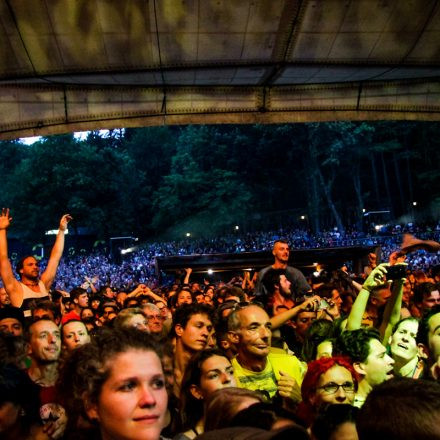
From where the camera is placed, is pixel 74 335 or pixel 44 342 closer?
pixel 44 342

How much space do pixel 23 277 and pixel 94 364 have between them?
15.7 feet

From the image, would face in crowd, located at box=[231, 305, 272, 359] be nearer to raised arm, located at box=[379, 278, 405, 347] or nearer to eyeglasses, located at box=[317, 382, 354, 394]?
eyeglasses, located at box=[317, 382, 354, 394]

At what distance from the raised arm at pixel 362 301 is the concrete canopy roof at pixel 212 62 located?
124 inches

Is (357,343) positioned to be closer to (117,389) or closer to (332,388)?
(332,388)

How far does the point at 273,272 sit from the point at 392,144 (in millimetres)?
42431

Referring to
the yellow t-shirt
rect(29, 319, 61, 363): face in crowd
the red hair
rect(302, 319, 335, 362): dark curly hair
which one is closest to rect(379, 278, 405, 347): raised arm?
rect(302, 319, 335, 362): dark curly hair

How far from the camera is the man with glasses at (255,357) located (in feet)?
14.4

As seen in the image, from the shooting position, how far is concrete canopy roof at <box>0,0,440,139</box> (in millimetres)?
6277

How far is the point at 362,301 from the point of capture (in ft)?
16.6

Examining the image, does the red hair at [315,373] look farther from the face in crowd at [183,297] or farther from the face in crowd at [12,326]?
the face in crowd at [183,297]

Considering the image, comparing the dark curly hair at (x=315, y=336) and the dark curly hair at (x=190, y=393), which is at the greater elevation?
the dark curly hair at (x=315, y=336)

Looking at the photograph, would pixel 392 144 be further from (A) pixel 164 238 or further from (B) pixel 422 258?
(A) pixel 164 238

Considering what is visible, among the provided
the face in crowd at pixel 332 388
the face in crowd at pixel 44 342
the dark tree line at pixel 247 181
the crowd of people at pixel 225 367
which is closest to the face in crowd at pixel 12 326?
the crowd of people at pixel 225 367

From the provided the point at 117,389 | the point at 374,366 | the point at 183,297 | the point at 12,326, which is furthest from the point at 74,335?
the point at 183,297
